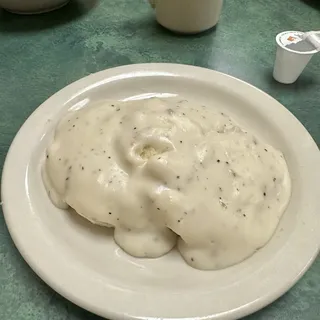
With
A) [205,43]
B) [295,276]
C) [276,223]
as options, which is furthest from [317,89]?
[295,276]

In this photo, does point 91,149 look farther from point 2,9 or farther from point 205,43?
point 2,9

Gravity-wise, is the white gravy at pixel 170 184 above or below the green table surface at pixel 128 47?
above

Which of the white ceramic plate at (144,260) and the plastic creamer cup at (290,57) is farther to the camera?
the plastic creamer cup at (290,57)

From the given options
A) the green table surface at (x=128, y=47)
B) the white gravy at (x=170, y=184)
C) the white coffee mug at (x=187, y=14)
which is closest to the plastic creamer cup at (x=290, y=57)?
the green table surface at (x=128, y=47)

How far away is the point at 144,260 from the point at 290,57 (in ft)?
2.06

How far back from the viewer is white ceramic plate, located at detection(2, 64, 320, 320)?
0.64 metres

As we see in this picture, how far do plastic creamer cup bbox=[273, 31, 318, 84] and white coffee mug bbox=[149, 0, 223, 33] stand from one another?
199mm

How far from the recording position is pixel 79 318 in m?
0.70

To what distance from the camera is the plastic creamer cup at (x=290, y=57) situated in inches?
43.1

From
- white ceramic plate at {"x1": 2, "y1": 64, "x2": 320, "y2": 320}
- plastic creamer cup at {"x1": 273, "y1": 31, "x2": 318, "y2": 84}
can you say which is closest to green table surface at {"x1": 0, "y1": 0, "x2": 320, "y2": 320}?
plastic creamer cup at {"x1": 273, "y1": 31, "x2": 318, "y2": 84}

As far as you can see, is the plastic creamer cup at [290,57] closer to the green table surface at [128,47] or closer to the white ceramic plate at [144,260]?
the green table surface at [128,47]

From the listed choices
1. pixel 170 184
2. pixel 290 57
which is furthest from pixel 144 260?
pixel 290 57

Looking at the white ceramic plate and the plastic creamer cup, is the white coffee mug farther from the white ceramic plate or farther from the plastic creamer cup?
the white ceramic plate

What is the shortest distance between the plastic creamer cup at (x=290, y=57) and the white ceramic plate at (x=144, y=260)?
0.70ft
